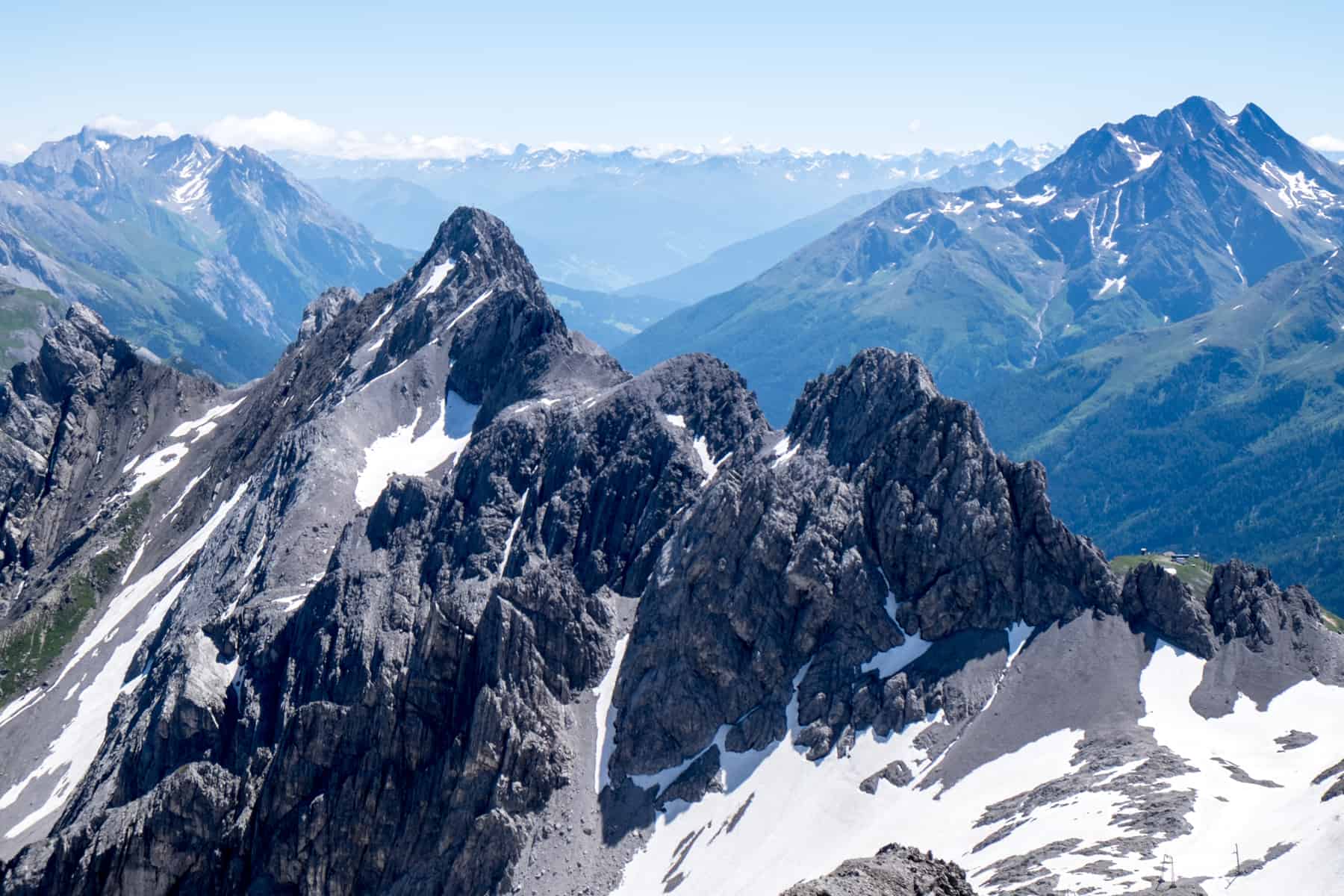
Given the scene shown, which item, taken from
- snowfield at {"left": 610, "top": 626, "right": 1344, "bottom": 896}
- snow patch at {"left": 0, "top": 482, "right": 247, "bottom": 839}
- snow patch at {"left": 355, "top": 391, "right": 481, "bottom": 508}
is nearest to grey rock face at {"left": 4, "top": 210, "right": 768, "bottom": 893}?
snowfield at {"left": 610, "top": 626, "right": 1344, "bottom": 896}

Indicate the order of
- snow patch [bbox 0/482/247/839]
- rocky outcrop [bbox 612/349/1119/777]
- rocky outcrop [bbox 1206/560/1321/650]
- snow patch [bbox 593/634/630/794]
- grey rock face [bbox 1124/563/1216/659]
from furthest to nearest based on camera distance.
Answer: snow patch [bbox 0/482/247/839], rocky outcrop [bbox 612/349/1119/777], snow patch [bbox 593/634/630/794], grey rock face [bbox 1124/563/1216/659], rocky outcrop [bbox 1206/560/1321/650]

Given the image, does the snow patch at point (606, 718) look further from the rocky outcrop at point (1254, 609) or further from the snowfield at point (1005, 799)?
the rocky outcrop at point (1254, 609)

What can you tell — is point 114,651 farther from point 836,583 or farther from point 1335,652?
point 1335,652

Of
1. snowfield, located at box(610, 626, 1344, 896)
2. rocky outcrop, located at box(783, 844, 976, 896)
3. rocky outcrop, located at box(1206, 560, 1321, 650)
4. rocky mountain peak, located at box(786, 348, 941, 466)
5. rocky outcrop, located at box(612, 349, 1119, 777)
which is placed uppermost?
rocky mountain peak, located at box(786, 348, 941, 466)

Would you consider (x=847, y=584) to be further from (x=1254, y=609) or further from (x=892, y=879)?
(x=892, y=879)

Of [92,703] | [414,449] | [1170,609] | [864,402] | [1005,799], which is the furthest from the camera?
[414,449]

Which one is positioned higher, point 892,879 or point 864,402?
point 864,402

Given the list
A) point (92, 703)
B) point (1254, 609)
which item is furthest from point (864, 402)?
point (92, 703)

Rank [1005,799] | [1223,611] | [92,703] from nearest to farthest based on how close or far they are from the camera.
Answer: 1. [1005,799]
2. [1223,611]
3. [92,703]

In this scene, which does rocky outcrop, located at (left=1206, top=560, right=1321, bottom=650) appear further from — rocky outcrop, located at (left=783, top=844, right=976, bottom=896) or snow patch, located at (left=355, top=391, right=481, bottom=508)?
snow patch, located at (left=355, top=391, right=481, bottom=508)

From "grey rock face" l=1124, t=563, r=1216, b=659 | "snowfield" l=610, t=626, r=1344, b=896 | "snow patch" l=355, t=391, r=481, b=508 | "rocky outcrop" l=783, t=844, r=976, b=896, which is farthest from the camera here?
"snow patch" l=355, t=391, r=481, b=508
